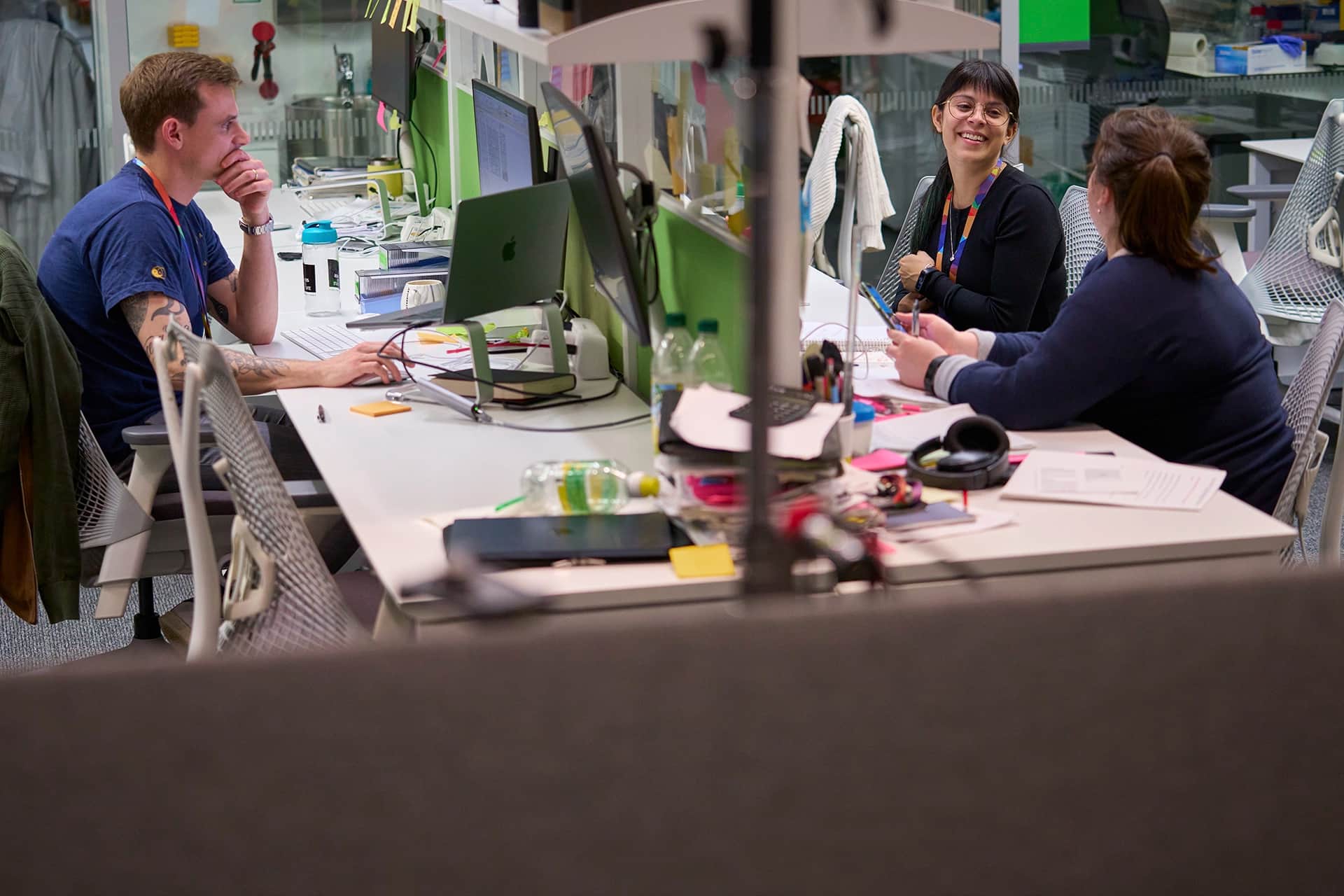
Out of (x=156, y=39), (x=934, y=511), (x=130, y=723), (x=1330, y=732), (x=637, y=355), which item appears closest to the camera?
(x=130, y=723)

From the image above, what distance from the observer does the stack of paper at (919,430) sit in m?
2.04

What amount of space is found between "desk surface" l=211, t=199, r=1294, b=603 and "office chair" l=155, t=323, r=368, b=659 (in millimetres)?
95

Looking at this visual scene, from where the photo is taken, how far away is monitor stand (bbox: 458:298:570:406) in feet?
7.77

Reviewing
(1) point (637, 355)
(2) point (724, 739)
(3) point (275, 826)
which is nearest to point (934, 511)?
(1) point (637, 355)

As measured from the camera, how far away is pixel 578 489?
179 centimetres

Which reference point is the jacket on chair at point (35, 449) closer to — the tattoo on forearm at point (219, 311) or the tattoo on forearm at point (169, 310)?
the tattoo on forearm at point (169, 310)

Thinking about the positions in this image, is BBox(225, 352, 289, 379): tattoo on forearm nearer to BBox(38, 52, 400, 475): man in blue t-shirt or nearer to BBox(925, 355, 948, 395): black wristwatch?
BBox(38, 52, 400, 475): man in blue t-shirt

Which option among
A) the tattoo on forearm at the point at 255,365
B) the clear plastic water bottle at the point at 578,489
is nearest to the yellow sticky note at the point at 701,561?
the clear plastic water bottle at the point at 578,489

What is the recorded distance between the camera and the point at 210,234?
121 inches

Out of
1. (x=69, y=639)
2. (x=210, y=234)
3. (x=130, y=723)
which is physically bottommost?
(x=69, y=639)

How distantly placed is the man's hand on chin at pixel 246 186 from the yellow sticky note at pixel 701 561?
169 centimetres

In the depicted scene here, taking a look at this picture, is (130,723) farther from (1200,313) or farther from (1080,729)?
(1200,313)

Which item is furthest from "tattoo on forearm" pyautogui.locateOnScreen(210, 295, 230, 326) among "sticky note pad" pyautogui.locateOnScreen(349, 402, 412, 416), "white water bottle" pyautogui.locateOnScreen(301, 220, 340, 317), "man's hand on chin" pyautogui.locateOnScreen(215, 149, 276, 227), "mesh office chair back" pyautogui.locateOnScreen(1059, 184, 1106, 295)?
"mesh office chair back" pyautogui.locateOnScreen(1059, 184, 1106, 295)

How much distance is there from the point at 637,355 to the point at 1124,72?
3.19m
